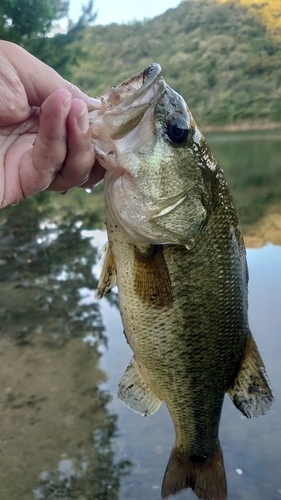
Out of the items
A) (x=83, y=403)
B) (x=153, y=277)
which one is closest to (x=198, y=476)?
(x=153, y=277)

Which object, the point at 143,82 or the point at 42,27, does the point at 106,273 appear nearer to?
the point at 143,82

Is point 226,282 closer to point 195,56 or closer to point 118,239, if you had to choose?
point 118,239

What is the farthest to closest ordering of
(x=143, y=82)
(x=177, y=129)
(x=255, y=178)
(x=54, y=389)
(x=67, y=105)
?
(x=255, y=178), (x=54, y=389), (x=177, y=129), (x=143, y=82), (x=67, y=105)

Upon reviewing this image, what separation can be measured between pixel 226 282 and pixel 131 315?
0.41 metres

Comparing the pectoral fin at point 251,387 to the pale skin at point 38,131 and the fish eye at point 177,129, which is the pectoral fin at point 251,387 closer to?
the fish eye at point 177,129

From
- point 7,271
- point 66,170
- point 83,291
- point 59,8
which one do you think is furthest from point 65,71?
point 66,170

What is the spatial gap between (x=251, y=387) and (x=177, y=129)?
1121 mm

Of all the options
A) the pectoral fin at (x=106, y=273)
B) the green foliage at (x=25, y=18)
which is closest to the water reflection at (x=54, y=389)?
the pectoral fin at (x=106, y=273)

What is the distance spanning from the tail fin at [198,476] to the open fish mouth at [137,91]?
1.61 meters

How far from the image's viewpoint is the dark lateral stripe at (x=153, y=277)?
1647 mm

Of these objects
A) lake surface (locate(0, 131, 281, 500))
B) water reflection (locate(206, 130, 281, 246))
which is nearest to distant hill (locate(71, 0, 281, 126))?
water reflection (locate(206, 130, 281, 246))

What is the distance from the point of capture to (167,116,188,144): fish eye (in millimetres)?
1564

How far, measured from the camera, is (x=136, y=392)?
1951mm

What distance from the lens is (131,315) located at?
1.74m
